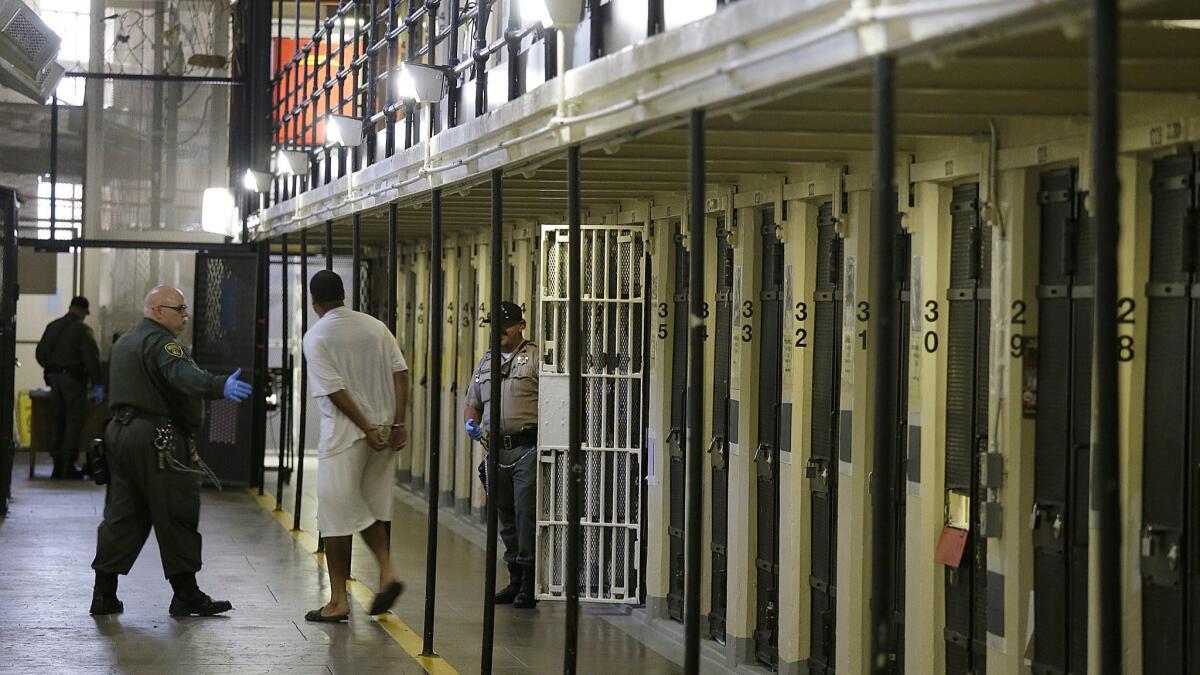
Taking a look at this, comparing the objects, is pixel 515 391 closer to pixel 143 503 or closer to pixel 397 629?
pixel 397 629

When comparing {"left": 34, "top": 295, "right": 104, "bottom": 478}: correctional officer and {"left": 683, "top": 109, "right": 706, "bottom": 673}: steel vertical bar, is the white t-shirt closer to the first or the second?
{"left": 683, "top": 109, "right": 706, "bottom": 673}: steel vertical bar

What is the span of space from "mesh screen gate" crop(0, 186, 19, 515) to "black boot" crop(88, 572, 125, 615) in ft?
15.9

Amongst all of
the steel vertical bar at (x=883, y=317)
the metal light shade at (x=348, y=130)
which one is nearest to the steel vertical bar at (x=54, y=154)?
the metal light shade at (x=348, y=130)

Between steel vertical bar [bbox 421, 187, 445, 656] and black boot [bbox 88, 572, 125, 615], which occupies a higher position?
steel vertical bar [bbox 421, 187, 445, 656]

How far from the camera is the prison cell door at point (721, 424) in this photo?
8586mm

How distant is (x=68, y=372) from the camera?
16.3 metres

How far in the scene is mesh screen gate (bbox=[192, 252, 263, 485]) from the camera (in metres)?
15.6

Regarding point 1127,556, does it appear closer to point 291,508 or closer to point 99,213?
point 291,508

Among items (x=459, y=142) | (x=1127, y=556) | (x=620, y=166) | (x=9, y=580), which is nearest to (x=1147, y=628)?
(x=1127, y=556)

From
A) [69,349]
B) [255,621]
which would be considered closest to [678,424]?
[255,621]

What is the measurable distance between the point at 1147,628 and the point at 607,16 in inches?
121

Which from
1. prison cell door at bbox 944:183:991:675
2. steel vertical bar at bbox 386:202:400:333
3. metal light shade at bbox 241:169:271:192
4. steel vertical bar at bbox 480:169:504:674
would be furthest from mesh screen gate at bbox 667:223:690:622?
metal light shade at bbox 241:169:271:192

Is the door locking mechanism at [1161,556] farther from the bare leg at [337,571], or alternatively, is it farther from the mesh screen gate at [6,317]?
the mesh screen gate at [6,317]

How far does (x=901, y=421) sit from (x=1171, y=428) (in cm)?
179
